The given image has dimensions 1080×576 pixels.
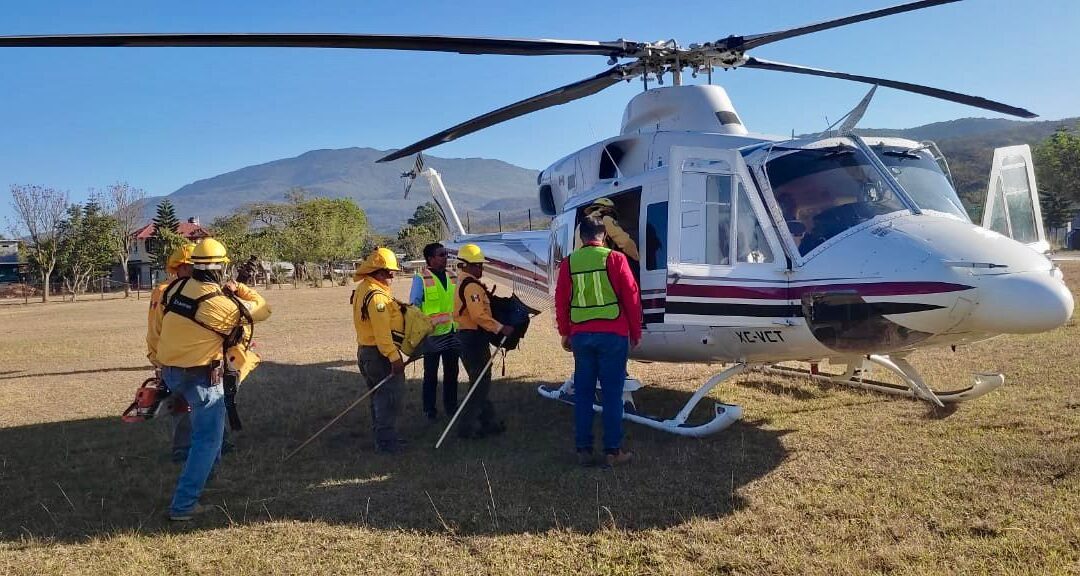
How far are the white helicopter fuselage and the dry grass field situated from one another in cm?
100

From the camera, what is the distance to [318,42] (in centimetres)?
539

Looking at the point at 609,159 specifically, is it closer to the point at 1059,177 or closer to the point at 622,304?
the point at 622,304

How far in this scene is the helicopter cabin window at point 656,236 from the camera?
20.9ft

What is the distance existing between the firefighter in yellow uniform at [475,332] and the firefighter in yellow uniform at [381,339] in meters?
0.74

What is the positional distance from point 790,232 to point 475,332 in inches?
121

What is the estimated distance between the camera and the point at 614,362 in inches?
219

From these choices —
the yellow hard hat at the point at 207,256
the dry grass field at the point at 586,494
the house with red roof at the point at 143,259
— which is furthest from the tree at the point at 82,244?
the yellow hard hat at the point at 207,256

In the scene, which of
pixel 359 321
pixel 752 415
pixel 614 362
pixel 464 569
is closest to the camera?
pixel 464 569

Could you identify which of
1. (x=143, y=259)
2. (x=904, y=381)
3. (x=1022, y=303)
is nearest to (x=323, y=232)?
(x=143, y=259)

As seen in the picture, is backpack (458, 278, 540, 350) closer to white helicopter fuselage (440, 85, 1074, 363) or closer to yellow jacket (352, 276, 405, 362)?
yellow jacket (352, 276, 405, 362)

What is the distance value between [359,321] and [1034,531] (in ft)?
16.5

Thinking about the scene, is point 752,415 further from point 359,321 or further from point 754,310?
point 359,321

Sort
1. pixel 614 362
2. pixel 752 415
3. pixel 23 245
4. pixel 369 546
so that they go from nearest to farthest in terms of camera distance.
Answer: pixel 369 546, pixel 614 362, pixel 752 415, pixel 23 245

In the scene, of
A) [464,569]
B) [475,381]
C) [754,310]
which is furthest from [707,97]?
[464,569]
